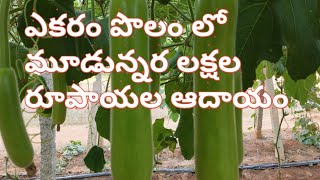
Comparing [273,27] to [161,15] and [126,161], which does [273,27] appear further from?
[161,15]

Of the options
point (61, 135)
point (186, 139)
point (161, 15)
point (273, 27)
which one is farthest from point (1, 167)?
point (273, 27)

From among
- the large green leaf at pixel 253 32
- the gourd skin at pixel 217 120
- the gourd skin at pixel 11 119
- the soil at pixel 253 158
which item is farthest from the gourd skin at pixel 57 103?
the soil at pixel 253 158

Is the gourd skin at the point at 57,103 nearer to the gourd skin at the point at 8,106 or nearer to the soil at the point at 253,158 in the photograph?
the gourd skin at the point at 8,106

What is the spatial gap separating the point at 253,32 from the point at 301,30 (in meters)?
0.17

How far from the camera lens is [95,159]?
1.97 metres

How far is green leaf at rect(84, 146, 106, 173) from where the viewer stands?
6.40 feet

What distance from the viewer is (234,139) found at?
27.5 inches

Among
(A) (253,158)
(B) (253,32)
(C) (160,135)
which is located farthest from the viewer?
(A) (253,158)

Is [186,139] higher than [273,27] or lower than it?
lower

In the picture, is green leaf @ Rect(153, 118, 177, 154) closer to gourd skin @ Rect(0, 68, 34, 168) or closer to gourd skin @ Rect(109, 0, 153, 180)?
gourd skin @ Rect(0, 68, 34, 168)

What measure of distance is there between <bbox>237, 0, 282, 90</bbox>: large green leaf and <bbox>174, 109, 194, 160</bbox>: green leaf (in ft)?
2.10

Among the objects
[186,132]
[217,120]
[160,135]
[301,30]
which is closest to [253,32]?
[301,30]

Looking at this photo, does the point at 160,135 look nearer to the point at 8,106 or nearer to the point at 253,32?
the point at 253,32

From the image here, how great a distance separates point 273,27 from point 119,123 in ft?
2.19
